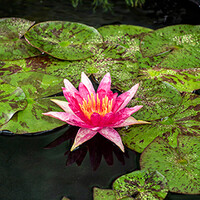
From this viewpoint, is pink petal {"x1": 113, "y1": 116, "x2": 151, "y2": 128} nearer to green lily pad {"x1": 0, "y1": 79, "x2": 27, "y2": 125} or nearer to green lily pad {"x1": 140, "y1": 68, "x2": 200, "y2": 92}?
green lily pad {"x1": 140, "y1": 68, "x2": 200, "y2": 92}

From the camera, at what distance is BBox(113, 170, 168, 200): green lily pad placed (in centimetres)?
130

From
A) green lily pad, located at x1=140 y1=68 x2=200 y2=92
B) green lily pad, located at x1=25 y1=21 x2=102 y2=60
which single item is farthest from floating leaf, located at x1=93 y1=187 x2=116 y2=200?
green lily pad, located at x1=25 y1=21 x2=102 y2=60

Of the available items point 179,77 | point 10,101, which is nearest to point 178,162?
point 179,77

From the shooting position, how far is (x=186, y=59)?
2.16 meters

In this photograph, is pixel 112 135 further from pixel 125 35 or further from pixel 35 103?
pixel 125 35

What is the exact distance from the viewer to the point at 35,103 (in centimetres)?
176

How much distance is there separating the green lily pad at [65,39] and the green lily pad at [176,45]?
0.46m

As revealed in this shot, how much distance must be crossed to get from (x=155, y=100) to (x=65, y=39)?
986 mm

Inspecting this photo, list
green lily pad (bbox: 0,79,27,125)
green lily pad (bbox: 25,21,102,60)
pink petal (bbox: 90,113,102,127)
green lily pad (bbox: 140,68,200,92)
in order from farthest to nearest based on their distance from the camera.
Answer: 1. green lily pad (bbox: 25,21,102,60)
2. green lily pad (bbox: 140,68,200,92)
3. green lily pad (bbox: 0,79,27,125)
4. pink petal (bbox: 90,113,102,127)

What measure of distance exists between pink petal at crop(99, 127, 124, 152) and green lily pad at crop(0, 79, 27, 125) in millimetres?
555

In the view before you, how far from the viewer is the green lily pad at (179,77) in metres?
1.95

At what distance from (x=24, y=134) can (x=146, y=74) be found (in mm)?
1016

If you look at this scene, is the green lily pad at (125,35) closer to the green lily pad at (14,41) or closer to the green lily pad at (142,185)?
the green lily pad at (14,41)

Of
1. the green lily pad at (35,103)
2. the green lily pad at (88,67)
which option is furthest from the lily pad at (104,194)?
the green lily pad at (88,67)
